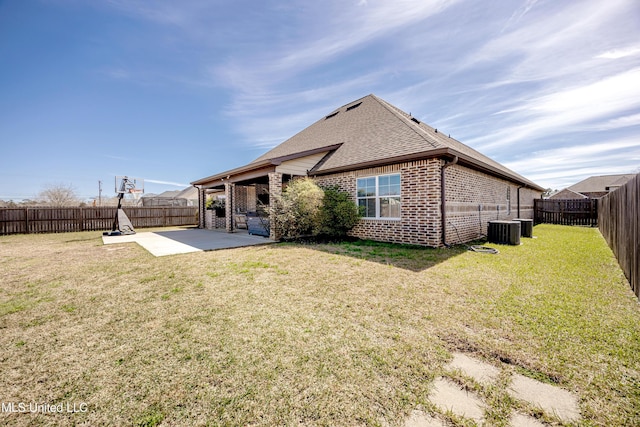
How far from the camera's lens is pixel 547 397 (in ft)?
6.10

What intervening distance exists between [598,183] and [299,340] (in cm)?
6118

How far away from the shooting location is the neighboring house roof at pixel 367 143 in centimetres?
814

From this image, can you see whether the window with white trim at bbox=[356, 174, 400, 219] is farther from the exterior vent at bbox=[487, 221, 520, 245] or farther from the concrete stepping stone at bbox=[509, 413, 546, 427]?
the concrete stepping stone at bbox=[509, 413, 546, 427]

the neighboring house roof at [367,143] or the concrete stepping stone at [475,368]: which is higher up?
the neighboring house roof at [367,143]

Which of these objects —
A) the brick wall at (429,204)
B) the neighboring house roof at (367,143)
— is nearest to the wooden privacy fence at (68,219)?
the neighboring house roof at (367,143)

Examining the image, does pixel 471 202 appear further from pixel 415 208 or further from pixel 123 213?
pixel 123 213

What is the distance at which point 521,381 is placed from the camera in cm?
205

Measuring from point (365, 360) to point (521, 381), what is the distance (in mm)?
1290

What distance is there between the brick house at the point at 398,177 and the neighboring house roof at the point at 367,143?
0.14ft

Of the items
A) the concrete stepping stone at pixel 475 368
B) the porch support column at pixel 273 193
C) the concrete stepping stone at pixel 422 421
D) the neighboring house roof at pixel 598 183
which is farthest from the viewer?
the neighboring house roof at pixel 598 183

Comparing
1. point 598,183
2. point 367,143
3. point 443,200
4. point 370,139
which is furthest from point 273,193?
point 598,183

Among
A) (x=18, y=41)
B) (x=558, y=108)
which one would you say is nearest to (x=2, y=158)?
(x=18, y=41)

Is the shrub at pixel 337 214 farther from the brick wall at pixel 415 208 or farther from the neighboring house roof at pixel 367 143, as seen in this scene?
the neighboring house roof at pixel 367 143

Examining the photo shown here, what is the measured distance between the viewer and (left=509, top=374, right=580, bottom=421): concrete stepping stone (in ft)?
5.65
